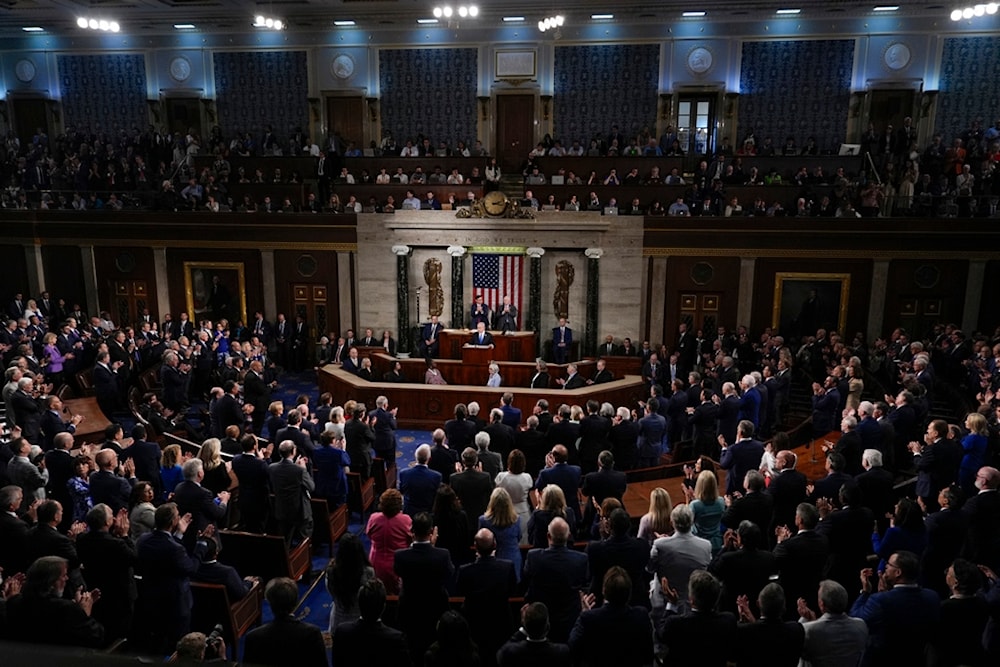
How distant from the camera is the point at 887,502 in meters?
6.35

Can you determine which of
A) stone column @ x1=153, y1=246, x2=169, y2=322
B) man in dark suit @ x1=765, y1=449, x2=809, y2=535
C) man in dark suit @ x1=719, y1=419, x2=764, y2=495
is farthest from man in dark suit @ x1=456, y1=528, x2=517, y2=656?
stone column @ x1=153, y1=246, x2=169, y2=322

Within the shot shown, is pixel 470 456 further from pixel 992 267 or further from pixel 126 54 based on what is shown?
pixel 126 54

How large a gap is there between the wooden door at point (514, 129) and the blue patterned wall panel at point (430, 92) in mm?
872

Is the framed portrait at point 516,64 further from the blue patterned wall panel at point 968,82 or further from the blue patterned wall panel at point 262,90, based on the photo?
the blue patterned wall panel at point 968,82

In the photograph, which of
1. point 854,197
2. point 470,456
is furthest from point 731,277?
point 470,456

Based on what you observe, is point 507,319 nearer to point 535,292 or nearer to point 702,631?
point 535,292

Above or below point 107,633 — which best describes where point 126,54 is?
above

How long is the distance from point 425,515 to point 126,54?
23.4 metres

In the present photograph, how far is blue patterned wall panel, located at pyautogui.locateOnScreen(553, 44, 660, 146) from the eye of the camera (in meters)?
20.6

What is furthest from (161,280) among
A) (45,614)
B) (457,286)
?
(45,614)

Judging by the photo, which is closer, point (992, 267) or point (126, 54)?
point (992, 267)

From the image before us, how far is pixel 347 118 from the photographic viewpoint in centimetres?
2188

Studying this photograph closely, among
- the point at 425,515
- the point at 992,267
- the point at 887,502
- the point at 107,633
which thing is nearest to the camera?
the point at 425,515

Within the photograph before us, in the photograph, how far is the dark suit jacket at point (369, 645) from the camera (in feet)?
12.0
